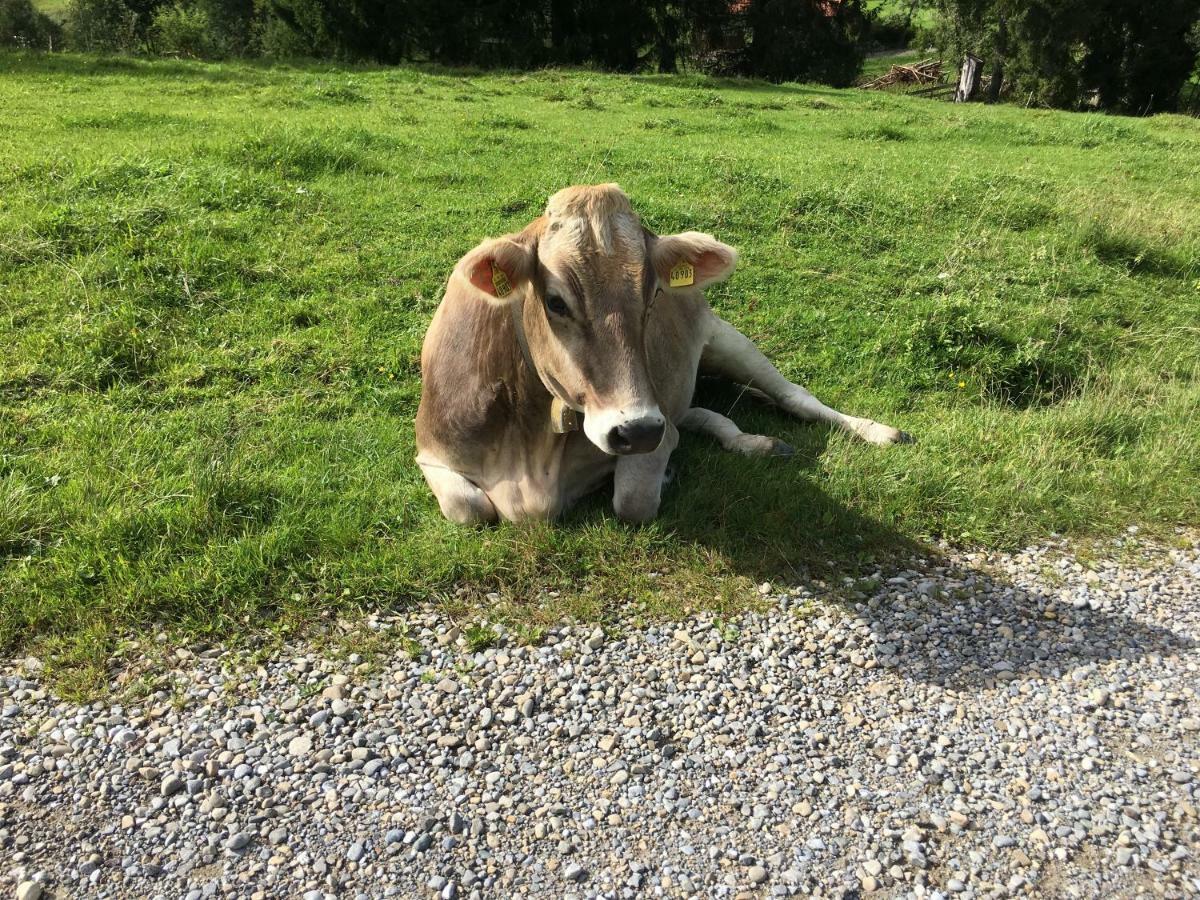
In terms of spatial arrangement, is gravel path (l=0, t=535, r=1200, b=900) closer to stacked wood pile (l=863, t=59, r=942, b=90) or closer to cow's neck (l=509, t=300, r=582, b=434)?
cow's neck (l=509, t=300, r=582, b=434)

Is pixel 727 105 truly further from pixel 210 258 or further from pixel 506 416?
pixel 506 416

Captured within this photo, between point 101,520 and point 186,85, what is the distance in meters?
16.5

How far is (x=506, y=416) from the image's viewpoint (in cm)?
483

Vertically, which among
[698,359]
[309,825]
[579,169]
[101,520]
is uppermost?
[579,169]

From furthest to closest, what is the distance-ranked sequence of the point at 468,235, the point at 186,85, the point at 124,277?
the point at 186,85
the point at 468,235
the point at 124,277

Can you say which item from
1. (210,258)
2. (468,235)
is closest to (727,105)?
(468,235)

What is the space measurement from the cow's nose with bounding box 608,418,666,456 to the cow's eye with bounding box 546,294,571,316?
636 millimetres

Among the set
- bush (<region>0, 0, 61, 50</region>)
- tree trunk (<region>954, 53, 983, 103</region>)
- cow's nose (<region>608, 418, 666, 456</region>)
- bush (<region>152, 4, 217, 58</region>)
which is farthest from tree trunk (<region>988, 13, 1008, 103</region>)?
bush (<region>0, 0, 61, 50</region>)

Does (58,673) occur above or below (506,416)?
below

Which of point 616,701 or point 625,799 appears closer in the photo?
point 625,799

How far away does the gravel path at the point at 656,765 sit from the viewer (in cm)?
283

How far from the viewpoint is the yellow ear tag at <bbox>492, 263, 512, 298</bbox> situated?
4.13 metres

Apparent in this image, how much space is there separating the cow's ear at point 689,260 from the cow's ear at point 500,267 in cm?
62

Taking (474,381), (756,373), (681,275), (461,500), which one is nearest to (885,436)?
(756,373)
